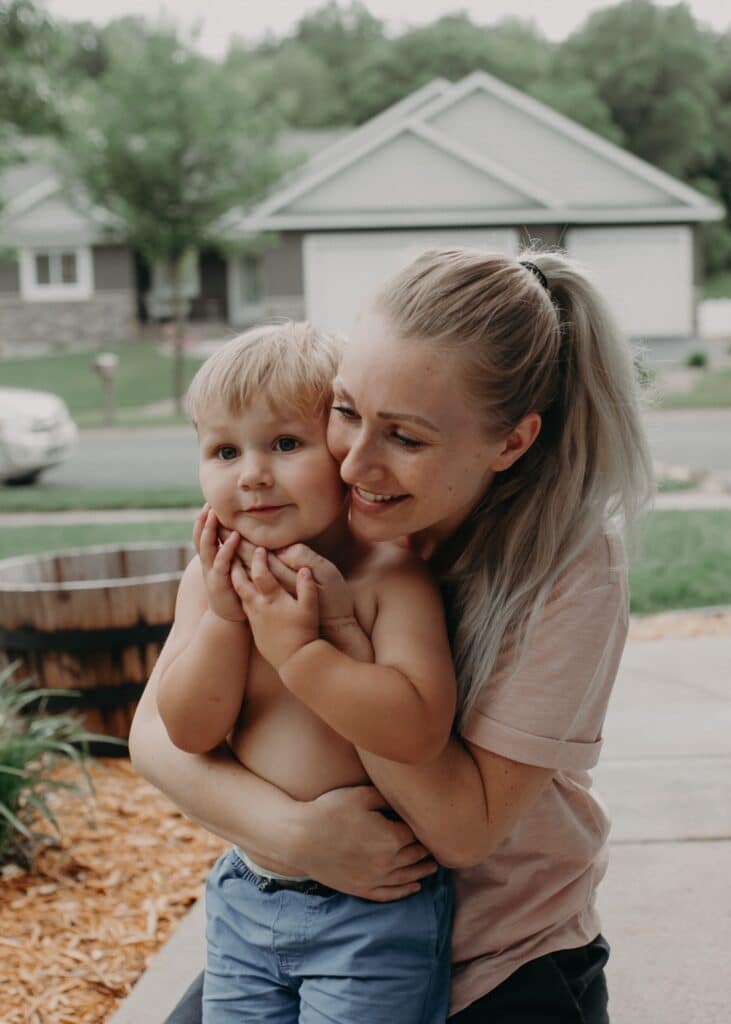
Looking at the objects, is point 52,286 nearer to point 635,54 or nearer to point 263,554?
point 635,54

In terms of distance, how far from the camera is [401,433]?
1.35 m

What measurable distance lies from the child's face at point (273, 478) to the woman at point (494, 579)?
0.15 feet

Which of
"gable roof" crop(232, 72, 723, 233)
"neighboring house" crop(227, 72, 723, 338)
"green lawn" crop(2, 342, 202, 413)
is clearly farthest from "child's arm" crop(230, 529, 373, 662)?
"gable roof" crop(232, 72, 723, 233)

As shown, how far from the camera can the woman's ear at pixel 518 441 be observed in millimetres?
1392


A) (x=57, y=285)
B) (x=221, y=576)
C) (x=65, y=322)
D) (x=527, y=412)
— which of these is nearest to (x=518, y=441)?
(x=527, y=412)

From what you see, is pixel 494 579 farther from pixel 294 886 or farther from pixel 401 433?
pixel 294 886

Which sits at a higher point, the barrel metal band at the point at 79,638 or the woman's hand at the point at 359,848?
the woman's hand at the point at 359,848

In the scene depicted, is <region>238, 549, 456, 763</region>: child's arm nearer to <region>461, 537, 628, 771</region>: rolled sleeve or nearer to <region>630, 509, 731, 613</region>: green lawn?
<region>461, 537, 628, 771</region>: rolled sleeve

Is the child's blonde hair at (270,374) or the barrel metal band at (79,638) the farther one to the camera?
the barrel metal band at (79,638)

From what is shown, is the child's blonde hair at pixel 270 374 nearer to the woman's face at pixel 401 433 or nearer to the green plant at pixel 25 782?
the woman's face at pixel 401 433

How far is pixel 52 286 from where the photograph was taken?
3177 cm

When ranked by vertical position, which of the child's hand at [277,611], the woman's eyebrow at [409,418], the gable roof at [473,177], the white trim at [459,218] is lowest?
the child's hand at [277,611]

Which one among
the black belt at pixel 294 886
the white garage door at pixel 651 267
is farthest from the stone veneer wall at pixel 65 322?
the black belt at pixel 294 886

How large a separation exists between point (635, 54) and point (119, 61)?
2700 centimetres
